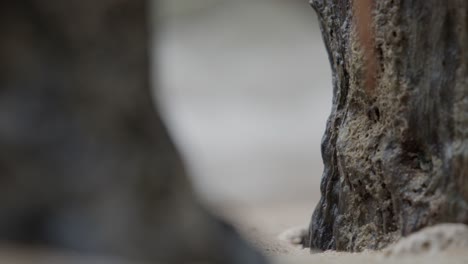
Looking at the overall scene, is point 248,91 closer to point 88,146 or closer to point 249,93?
point 249,93

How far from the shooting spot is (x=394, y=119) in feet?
11.6

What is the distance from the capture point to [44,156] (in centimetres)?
204

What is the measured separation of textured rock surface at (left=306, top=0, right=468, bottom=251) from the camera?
10.8 feet

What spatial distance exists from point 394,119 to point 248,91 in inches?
462

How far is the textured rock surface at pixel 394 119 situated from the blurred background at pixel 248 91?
311 inches

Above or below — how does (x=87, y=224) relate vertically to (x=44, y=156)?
below

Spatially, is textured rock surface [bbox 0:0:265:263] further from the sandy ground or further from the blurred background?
the blurred background

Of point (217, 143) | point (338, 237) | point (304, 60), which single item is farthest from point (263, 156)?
point (338, 237)

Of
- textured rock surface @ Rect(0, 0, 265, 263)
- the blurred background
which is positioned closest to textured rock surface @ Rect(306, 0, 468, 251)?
textured rock surface @ Rect(0, 0, 265, 263)

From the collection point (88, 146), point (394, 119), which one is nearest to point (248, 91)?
point (394, 119)

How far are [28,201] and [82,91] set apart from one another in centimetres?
31

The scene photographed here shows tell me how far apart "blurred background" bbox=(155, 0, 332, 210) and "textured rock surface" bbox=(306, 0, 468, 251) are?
25.9 ft

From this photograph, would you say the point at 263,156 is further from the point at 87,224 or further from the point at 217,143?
the point at 87,224

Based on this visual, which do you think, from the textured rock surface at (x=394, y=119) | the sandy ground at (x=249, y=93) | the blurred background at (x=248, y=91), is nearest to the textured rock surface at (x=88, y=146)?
the textured rock surface at (x=394, y=119)
